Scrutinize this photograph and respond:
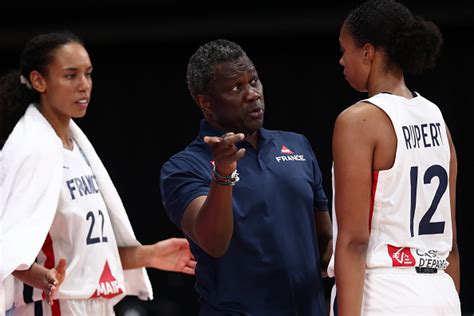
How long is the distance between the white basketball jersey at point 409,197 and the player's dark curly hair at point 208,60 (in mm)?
641

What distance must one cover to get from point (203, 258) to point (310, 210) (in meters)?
0.43

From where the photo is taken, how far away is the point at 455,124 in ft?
20.4

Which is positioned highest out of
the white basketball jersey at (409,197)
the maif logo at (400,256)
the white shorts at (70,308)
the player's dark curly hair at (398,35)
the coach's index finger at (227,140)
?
the player's dark curly hair at (398,35)

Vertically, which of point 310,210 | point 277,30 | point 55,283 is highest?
point 277,30

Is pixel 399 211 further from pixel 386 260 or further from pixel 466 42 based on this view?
pixel 466 42

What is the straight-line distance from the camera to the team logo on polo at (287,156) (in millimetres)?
3303

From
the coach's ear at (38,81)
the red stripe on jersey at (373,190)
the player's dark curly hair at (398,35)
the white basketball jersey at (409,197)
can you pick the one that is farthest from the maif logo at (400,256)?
the coach's ear at (38,81)

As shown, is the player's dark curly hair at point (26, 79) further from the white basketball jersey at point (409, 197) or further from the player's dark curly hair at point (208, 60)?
the white basketball jersey at point (409, 197)

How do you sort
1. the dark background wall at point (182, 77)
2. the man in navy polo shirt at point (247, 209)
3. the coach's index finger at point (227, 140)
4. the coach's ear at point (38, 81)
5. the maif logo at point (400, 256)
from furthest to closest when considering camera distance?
the dark background wall at point (182, 77)
the coach's ear at point (38, 81)
the man in navy polo shirt at point (247, 209)
the maif logo at point (400, 256)
the coach's index finger at point (227, 140)

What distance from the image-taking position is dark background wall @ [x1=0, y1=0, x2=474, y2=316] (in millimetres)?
6188

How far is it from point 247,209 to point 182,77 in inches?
137

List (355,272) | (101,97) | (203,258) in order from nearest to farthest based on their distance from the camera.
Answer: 1. (355,272)
2. (203,258)
3. (101,97)

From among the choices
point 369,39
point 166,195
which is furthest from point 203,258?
point 369,39

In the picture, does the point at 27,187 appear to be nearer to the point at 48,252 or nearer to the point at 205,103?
the point at 48,252
